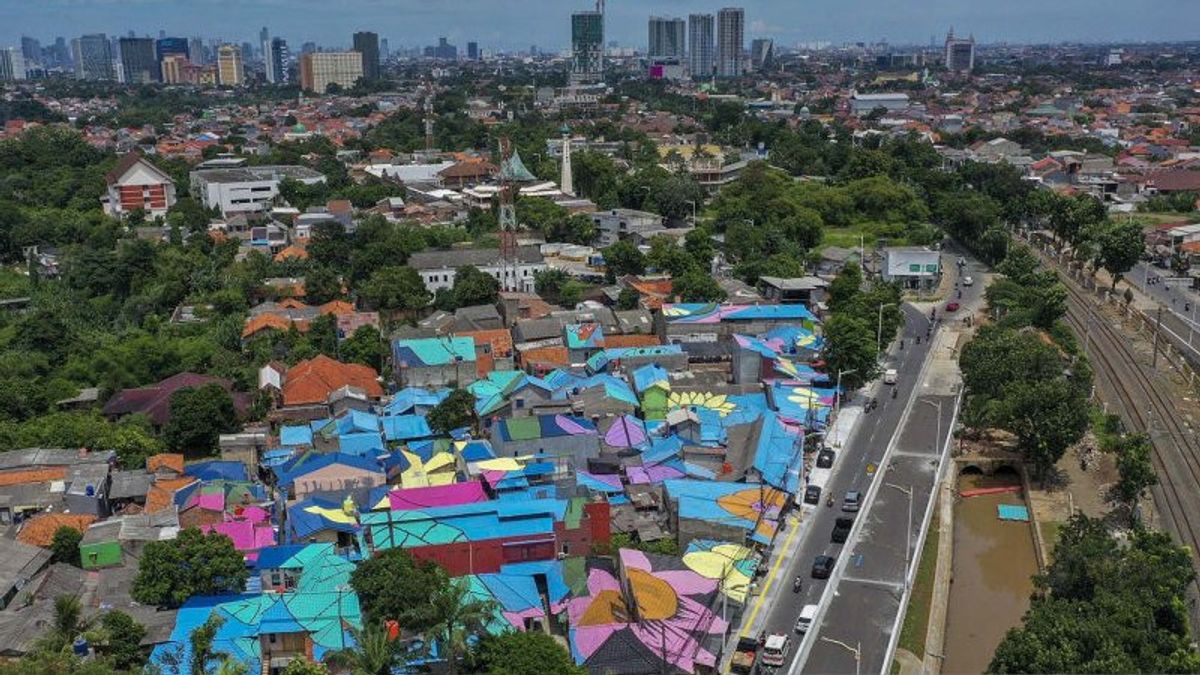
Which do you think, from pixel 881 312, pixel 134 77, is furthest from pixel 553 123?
pixel 134 77

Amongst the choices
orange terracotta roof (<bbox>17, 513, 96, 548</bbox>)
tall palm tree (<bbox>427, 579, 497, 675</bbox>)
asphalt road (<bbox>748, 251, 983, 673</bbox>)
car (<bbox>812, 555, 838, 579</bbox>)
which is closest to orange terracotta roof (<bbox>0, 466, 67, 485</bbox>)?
orange terracotta roof (<bbox>17, 513, 96, 548</bbox>)

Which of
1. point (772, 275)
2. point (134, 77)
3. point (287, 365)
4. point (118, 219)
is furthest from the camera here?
point (134, 77)

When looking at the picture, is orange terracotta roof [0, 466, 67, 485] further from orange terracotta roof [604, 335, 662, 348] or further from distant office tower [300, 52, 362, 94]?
distant office tower [300, 52, 362, 94]

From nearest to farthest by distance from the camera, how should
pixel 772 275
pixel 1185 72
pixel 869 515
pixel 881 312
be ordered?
pixel 869 515
pixel 881 312
pixel 772 275
pixel 1185 72

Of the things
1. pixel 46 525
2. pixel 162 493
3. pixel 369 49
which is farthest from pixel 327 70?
pixel 46 525

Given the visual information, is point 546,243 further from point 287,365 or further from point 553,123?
point 553,123

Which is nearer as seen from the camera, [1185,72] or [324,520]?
[324,520]
